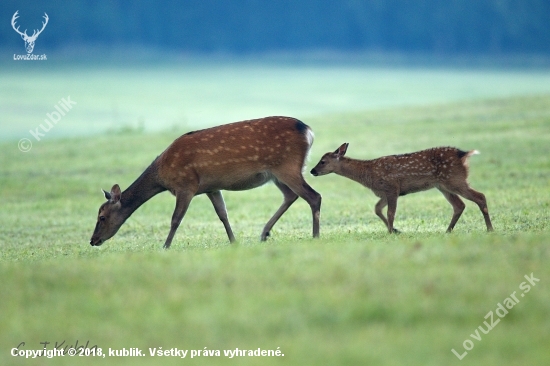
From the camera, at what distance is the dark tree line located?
72500mm

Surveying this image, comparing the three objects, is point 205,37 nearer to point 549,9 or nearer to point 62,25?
point 62,25

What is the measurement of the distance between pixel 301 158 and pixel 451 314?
18.4 feet

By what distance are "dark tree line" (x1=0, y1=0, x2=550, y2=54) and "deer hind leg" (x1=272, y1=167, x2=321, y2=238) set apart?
60934 millimetres

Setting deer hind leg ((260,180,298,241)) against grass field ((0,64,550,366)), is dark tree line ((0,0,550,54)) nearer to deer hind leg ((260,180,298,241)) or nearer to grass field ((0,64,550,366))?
grass field ((0,64,550,366))

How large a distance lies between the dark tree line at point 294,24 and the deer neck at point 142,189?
6095 centimetres

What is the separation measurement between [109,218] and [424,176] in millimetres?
4188

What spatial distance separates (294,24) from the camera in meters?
78.2

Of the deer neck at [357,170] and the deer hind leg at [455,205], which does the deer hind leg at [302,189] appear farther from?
the deer hind leg at [455,205]

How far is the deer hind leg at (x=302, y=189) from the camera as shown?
496 inches

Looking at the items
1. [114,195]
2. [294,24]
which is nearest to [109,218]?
[114,195]

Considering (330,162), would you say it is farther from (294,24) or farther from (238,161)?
(294,24)

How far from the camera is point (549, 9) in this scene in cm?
7025

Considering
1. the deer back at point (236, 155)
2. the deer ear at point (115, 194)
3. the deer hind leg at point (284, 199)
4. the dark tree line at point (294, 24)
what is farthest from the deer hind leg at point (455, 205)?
the dark tree line at point (294, 24)

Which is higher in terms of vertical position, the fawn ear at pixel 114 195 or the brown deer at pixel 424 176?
the brown deer at pixel 424 176
